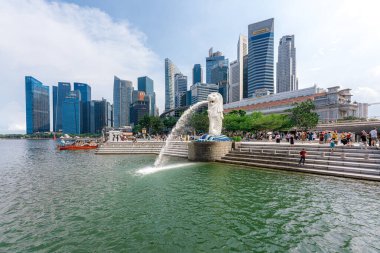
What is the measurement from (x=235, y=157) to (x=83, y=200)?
1605 centimetres

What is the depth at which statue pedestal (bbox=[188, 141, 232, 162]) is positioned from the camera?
2306cm

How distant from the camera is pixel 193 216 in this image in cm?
802

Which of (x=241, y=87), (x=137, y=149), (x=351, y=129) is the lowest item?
(x=137, y=149)

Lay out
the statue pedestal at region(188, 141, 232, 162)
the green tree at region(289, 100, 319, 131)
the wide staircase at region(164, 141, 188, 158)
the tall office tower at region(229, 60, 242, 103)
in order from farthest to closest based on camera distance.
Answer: the tall office tower at region(229, 60, 242, 103), the green tree at region(289, 100, 319, 131), the wide staircase at region(164, 141, 188, 158), the statue pedestal at region(188, 141, 232, 162)

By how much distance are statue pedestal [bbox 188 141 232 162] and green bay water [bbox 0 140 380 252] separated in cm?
959

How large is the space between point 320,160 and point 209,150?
10.9 metres

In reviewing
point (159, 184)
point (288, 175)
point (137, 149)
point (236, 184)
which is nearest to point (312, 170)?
point (288, 175)

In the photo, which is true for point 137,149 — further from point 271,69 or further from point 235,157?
point 271,69


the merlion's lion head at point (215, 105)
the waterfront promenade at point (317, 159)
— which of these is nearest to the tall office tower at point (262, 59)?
the merlion's lion head at point (215, 105)

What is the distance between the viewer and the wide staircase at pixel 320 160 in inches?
554

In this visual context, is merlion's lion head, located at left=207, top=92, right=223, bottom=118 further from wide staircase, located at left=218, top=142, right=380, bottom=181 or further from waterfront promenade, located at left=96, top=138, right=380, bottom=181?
wide staircase, located at left=218, top=142, right=380, bottom=181

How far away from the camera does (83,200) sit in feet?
33.3

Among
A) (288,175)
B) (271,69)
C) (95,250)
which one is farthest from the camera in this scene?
(271,69)

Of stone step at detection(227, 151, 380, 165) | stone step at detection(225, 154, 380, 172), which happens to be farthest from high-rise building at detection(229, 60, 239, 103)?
stone step at detection(225, 154, 380, 172)
